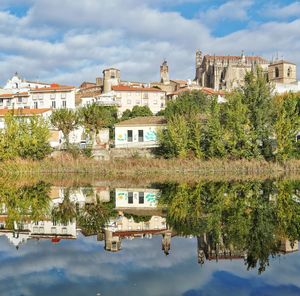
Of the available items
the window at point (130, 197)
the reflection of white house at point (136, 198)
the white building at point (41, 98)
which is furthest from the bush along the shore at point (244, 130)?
the white building at point (41, 98)

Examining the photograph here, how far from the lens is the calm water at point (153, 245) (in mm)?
9938

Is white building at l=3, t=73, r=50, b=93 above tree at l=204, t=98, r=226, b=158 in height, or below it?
above

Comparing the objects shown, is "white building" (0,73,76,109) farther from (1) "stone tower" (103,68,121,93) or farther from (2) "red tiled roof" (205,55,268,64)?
(2) "red tiled roof" (205,55,268,64)

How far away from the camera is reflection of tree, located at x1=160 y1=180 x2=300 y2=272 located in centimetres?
1300

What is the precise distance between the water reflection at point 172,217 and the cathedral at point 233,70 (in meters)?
79.7

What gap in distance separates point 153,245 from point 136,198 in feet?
39.8

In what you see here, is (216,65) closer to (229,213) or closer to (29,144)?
(29,144)

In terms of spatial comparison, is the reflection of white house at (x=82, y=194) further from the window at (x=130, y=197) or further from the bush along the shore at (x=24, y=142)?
the bush along the shore at (x=24, y=142)

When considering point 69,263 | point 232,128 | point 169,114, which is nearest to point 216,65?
point 169,114

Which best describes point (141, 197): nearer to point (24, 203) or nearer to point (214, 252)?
point (24, 203)

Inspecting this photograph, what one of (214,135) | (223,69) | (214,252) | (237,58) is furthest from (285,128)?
(237,58)

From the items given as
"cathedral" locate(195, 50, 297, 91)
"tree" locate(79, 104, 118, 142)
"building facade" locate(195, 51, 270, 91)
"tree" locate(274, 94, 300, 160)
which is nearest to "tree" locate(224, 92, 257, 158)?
"tree" locate(274, 94, 300, 160)

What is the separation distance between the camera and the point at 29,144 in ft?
161

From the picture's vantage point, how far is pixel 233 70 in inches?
4353
